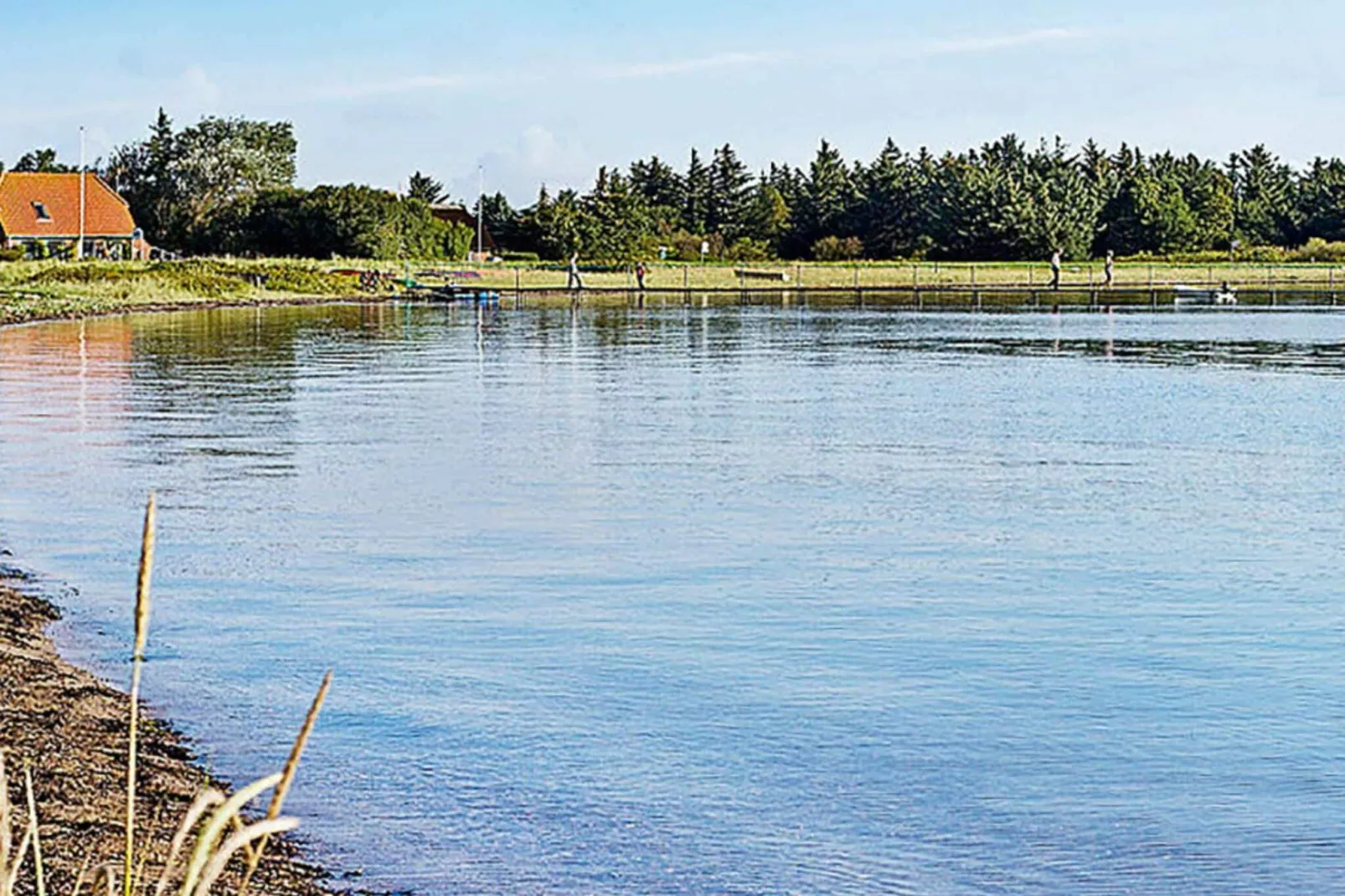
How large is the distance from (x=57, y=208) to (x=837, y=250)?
168 ft

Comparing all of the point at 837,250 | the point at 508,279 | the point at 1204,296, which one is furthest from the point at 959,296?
the point at 837,250

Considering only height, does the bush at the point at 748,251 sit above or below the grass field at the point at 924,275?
above

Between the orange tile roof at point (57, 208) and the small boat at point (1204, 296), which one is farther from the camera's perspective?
the orange tile roof at point (57, 208)

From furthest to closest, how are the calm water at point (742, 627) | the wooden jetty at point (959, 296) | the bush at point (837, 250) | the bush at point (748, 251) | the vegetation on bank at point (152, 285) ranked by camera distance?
the bush at point (837, 250) → the bush at point (748, 251) → the wooden jetty at point (959, 296) → the vegetation on bank at point (152, 285) → the calm water at point (742, 627)

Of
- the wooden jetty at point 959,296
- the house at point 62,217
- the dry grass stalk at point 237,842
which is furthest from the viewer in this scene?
the house at point 62,217

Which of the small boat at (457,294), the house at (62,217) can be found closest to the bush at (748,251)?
the small boat at (457,294)

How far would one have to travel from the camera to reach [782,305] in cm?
8644

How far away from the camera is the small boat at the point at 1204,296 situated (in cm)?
9031

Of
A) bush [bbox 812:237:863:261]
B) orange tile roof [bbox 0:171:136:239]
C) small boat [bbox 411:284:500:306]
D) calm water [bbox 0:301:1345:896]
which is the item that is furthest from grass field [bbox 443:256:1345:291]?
calm water [bbox 0:301:1345:896]

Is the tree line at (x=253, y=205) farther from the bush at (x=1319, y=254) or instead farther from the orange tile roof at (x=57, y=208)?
the bush at (x=1319, y=254)

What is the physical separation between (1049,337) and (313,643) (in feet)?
157

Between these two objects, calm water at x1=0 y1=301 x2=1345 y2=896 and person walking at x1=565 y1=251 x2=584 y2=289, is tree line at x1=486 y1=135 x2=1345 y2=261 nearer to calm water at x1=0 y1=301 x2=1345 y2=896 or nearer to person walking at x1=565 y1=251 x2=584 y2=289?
person walking at x1=565 y1=251 x2=584 y2=289

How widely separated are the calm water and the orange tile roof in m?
76.7

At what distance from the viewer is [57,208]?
108562mm
